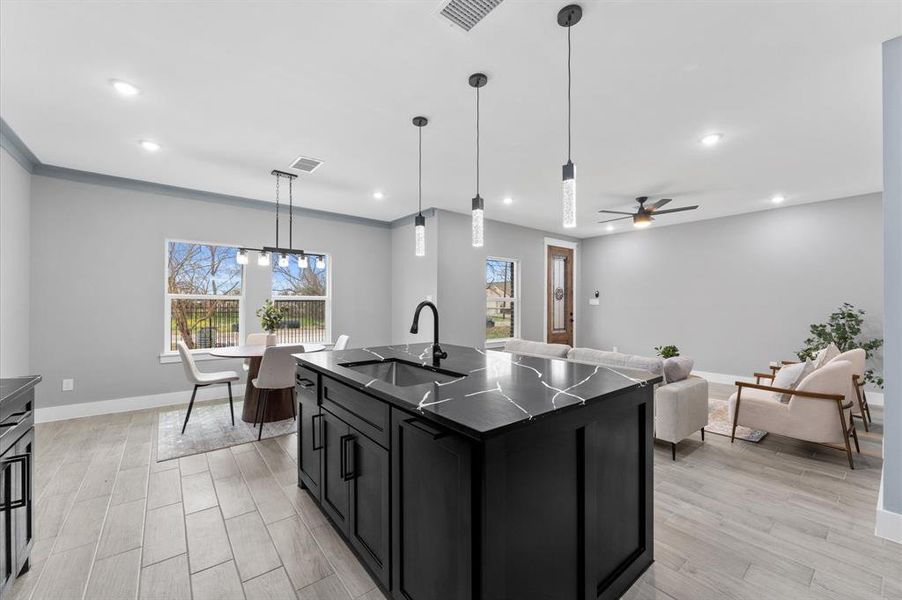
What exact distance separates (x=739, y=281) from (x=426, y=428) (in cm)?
671

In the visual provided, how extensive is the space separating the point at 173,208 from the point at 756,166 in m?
6.61

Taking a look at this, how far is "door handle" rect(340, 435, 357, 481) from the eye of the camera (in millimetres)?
1875

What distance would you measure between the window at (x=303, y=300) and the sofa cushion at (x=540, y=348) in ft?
9.77

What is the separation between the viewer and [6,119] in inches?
118

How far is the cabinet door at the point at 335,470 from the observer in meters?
1.98

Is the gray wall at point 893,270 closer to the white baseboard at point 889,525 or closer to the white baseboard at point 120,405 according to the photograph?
the white baseboard at point 889,525

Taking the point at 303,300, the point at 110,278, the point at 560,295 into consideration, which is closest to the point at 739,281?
the point at 560,295

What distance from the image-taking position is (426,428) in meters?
1.36

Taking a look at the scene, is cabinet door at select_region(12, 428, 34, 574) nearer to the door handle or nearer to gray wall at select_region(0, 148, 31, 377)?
the door handle

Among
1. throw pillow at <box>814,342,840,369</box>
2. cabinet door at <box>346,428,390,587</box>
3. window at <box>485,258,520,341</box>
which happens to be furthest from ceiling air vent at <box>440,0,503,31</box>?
window at <box>485,258,520,341</box>

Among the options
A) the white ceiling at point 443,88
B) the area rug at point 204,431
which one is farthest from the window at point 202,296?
the white ceiling at point 443,88

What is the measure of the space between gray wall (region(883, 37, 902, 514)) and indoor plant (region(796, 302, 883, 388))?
3.26m

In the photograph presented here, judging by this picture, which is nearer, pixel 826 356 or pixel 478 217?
pixel 478 217

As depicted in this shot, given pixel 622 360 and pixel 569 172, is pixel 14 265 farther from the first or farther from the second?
pixel 622 360
